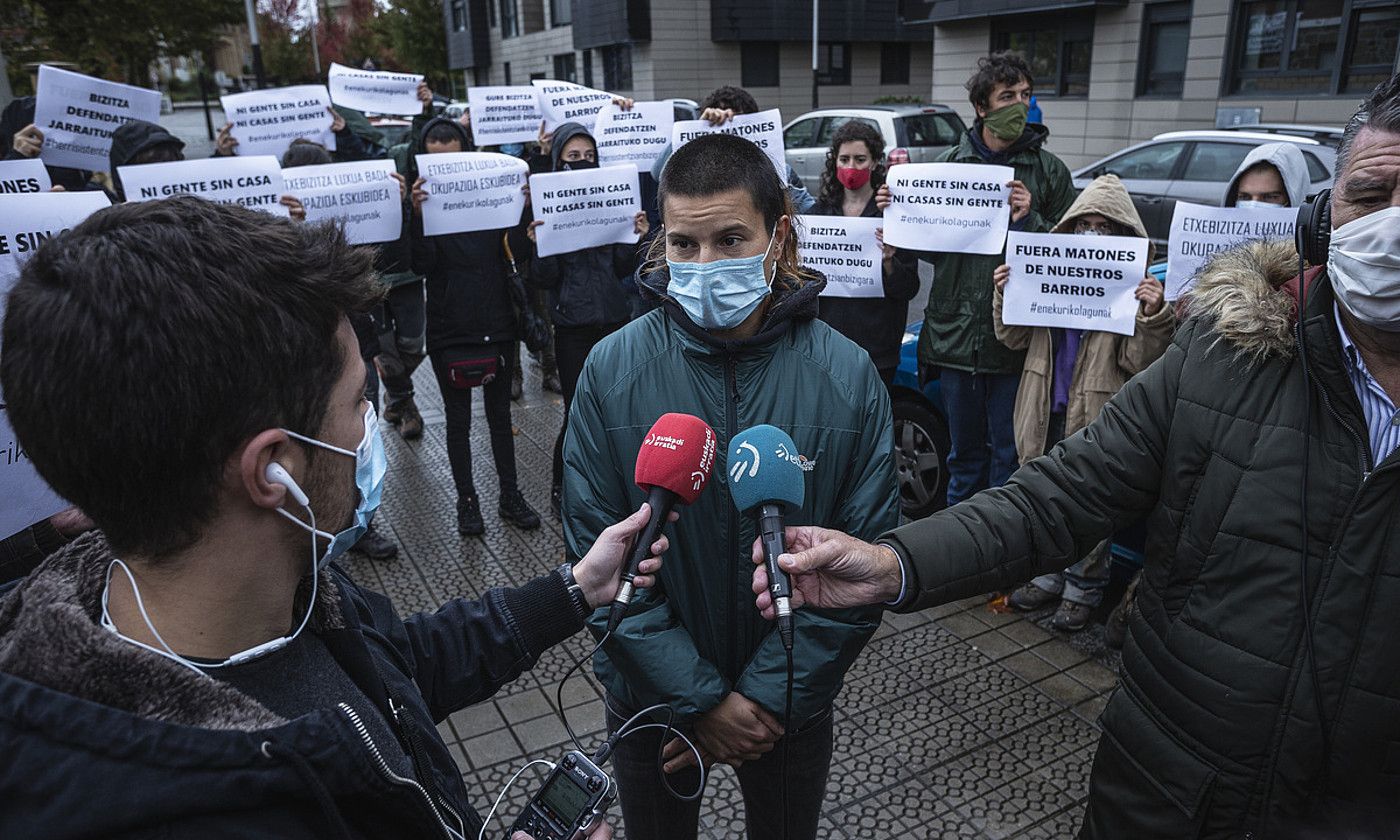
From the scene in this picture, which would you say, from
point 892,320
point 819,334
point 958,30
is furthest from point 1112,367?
point 958,30


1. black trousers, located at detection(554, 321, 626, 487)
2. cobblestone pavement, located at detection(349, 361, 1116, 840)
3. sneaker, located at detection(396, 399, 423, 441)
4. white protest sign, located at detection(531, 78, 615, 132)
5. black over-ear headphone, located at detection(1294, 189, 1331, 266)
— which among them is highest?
white protest sign, located at detection(531, 78, 615, 132)

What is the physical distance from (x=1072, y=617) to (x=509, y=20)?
41.6 m

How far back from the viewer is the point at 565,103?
7789mm

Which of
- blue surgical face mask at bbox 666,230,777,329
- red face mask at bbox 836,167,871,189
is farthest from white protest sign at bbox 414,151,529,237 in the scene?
blue surgical face mask at bbox 666,230,777,329

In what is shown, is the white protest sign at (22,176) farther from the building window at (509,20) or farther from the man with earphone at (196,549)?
the building window at (509,20)

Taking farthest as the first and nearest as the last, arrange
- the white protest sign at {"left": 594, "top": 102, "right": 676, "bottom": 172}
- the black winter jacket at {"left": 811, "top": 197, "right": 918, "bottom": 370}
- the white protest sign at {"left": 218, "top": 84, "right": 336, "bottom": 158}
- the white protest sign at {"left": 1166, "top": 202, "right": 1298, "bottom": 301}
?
the white protest sign at {"left": 218, "top": 84, "right": 336, "bottom": 158}
the white protest sign at {"left": 594, "top": 102, "right": 676, "bottom": 172}
the black winter jacket at {"left": 811, "top": 197, "right": 918, "bottom": 370}
the white protest sign at {"left": 1166, "top": 202, "right": 1298, "bottom": 301}

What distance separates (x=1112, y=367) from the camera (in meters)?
4.45

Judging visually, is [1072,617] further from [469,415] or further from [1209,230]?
Answer: [469,415]

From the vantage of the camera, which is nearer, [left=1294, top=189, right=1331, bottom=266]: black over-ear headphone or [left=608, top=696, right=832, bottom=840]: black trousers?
[left=1294, top=189, right=1331, bottom=266]: black over-ear headphone

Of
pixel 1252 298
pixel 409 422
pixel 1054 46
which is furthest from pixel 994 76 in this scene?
pixel 1054 46

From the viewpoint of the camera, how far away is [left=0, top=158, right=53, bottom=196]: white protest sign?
448 cm

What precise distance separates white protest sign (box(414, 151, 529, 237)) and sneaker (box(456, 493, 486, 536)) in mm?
1654

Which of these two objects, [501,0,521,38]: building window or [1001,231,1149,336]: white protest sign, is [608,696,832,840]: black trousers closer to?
[1001,231,1149,336]: white protest sign

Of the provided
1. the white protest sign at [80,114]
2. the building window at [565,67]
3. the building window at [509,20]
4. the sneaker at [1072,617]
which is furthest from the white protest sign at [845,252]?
the building window at [509,20]
